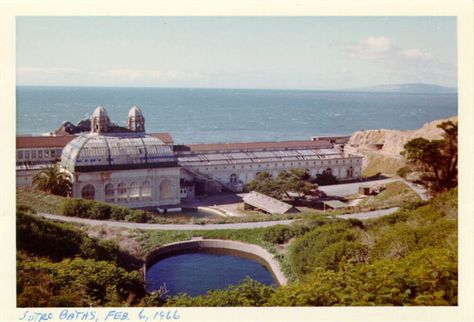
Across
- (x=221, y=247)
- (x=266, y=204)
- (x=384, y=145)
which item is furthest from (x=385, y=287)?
(x=384, y=145)

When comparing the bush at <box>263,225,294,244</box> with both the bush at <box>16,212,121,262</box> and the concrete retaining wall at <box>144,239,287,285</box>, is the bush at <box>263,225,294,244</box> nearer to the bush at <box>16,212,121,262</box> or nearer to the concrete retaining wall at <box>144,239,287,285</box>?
the concrete retaining wall at <box>144,239,287,285</box>

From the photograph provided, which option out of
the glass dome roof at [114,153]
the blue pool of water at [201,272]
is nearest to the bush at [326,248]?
the blue pool of water at [201,272]

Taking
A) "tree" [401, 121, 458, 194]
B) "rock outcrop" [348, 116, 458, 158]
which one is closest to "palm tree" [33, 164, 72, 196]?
"tree" [401, 121, 458, 194]

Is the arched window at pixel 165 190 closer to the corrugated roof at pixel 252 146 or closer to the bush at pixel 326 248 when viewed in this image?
the corrugated roof at pixel 252 146

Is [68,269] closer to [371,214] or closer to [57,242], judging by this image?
[57,242]

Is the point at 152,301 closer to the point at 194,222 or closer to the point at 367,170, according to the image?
the point at 194,222
